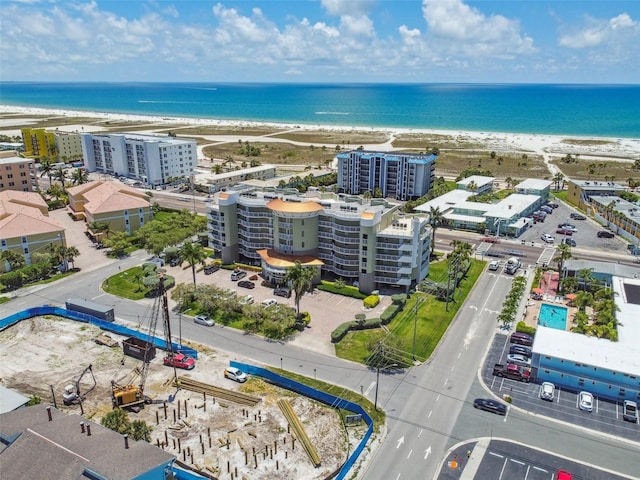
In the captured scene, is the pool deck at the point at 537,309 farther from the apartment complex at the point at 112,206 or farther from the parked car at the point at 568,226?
the apartment complex at the point at 112,206

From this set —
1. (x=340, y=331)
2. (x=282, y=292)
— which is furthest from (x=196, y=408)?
(x=282, y=292)

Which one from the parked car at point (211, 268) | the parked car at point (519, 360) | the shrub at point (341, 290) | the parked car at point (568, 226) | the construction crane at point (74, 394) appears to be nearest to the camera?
the construction crane at point (74, 394)

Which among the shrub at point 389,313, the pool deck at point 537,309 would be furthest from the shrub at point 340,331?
the pool deck at point 537,309

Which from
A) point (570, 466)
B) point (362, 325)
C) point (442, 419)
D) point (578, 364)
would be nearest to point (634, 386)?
point (578, 364)

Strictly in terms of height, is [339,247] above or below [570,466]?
above

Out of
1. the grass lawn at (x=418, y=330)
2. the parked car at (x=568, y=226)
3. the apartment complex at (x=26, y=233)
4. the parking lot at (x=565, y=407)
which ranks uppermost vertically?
the apartment complex at (x=26, y=233)

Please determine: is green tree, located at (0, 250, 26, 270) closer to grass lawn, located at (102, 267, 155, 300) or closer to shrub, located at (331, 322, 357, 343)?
grass lawn, located at (102, 267, 155, 300)

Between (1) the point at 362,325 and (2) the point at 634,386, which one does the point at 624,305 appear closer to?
(2) the point at 634,386
